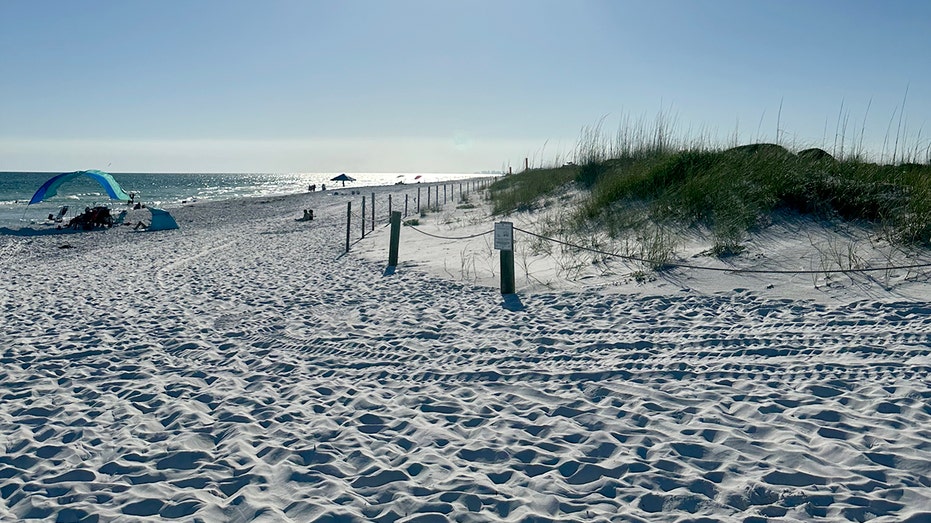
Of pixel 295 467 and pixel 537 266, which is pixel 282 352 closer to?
pixel 295 467

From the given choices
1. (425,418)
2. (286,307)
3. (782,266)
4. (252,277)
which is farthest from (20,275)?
(782,266)

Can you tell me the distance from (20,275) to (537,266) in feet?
29.2

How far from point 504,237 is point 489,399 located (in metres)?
3.99

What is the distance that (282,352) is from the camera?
20.1ft

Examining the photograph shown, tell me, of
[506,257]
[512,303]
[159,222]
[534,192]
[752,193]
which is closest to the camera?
[512,303]

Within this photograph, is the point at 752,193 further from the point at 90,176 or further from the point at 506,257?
the point at 90,176

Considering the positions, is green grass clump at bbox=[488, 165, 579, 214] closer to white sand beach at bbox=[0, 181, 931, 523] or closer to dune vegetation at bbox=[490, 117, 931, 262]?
dune vegetation at bbox=[490, 117, 931, 262]

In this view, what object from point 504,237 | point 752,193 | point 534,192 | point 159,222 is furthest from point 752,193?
point 159,222

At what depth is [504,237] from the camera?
844 cm

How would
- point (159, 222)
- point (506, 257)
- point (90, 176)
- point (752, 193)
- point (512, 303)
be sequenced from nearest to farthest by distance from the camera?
point (512, 303), point (506, 257), point (752, 193), point (159, 222), point (90, 176)

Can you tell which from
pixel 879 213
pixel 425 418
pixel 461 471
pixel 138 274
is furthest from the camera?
pixel 138 274

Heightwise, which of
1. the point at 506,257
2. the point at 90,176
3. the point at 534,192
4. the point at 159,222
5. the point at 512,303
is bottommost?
the point at 512,303

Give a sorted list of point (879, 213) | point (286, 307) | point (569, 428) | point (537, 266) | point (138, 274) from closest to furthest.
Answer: point (569, 428), point (286, 307), point (879, 213), point (537, 266), point (138, 274)

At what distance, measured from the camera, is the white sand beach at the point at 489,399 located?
3.26 meters
